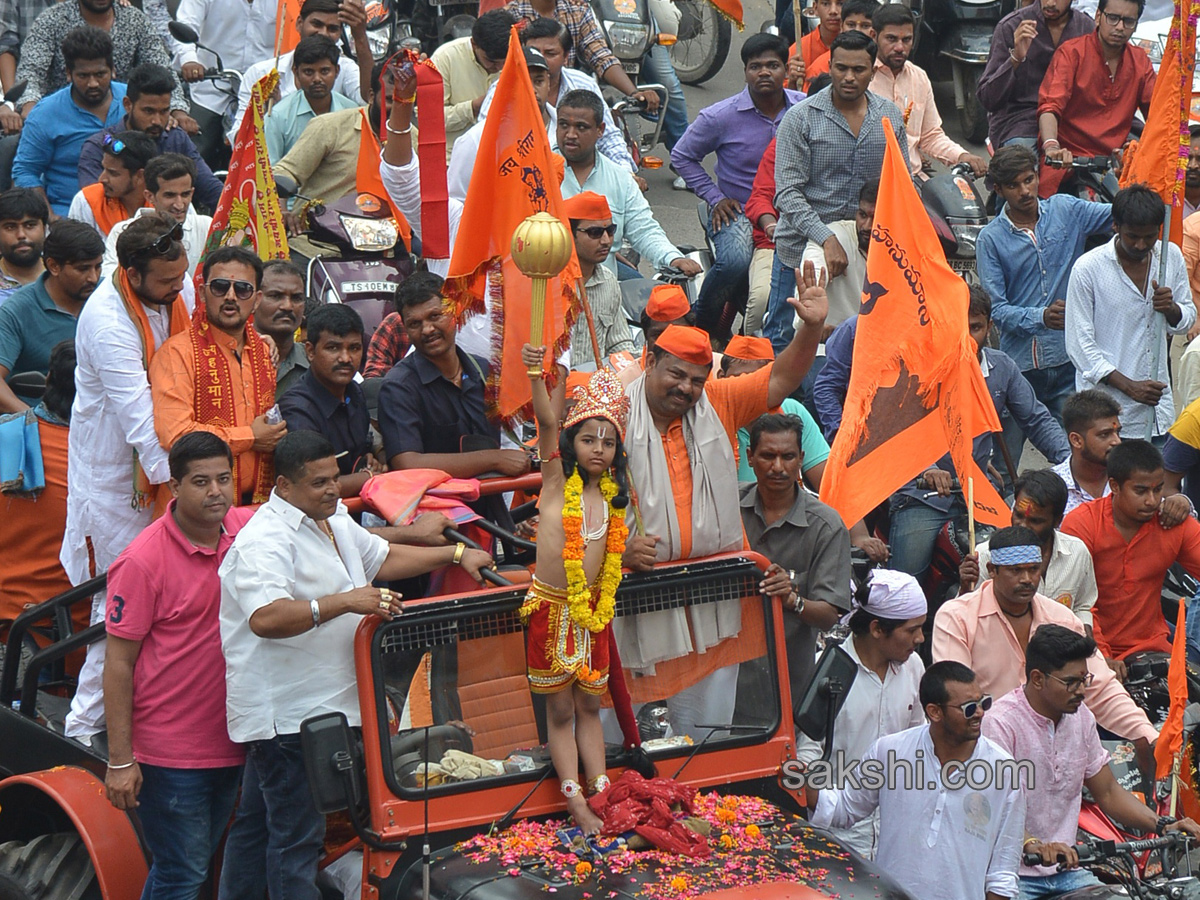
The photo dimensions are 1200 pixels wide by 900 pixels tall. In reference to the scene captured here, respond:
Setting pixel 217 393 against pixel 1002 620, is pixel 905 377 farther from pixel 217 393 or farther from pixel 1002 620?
pixel 217 393

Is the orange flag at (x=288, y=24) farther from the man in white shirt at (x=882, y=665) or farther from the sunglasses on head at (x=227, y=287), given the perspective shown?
the man in white shirt at (x=882, y=665)

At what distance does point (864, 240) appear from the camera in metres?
9.75

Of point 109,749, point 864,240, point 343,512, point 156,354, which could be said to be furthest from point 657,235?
point 109,749

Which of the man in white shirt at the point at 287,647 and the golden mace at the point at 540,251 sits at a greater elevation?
the golden mace at the point at 540,251

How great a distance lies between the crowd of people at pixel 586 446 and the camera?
571 cm

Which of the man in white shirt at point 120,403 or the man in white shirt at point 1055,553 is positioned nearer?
the man in white shirt at point 120,403

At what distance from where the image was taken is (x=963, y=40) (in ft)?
51.4

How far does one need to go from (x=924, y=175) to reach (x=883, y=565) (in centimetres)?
393

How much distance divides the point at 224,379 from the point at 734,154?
5113 mm

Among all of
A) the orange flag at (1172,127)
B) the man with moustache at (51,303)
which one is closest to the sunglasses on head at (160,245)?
the man with moustache at (51,303)

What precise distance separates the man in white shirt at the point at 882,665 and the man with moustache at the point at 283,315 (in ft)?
8.84

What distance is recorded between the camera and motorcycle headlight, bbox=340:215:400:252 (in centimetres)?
958

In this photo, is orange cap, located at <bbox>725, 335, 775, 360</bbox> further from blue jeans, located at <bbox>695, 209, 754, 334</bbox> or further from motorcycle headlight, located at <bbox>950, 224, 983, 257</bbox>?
motorcycle headlight, located at <bbox>950, 224, 983, 257</bbox>

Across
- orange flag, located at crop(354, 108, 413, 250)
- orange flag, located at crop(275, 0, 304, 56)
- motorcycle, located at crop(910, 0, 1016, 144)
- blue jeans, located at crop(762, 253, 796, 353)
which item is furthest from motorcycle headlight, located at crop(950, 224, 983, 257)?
motorcycle, located at crop(910, 0, 1016, 144)
